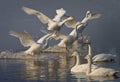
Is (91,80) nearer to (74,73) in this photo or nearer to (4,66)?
(74,73)

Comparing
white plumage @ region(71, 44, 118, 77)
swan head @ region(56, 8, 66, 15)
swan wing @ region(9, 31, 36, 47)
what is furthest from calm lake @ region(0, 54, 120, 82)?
swan head @ region(56, 8, 66, 15)

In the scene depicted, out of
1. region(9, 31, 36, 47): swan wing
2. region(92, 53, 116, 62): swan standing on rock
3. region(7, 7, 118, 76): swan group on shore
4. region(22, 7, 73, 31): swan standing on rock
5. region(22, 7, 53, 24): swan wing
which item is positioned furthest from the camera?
region(22, 7, 53, 24): swan wing

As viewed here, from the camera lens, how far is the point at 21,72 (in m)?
49.9

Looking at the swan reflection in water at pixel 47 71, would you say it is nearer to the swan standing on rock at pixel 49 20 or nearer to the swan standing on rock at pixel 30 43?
the swan standing on rock at pixel 30 43

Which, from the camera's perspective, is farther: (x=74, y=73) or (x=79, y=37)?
(x=79, y=37)

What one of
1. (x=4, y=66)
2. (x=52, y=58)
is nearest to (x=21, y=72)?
(x=4, y=66)

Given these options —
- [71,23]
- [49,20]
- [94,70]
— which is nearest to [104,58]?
[49,20]

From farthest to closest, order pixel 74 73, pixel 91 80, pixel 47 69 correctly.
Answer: pixel 47 69, pixel 74 73, pixel 91 80

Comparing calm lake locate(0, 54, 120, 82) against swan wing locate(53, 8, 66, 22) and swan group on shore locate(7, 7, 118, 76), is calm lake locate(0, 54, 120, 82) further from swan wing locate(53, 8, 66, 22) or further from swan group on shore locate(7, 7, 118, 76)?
swan wing locate(53, 8, 66, 22)

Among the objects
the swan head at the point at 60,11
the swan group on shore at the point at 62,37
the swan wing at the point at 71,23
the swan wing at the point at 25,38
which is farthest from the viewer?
the swan head at the point at 60,11

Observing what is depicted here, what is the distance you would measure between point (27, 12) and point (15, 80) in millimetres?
31289

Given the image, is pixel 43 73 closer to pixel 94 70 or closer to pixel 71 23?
pixel 94 70

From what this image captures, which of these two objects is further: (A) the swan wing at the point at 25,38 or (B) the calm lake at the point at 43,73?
(A) the swan wing at the point at 25,38

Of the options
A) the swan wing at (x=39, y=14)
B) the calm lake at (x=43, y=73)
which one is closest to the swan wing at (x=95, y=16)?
the swan wing at (x=39, y=14)
